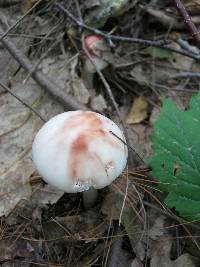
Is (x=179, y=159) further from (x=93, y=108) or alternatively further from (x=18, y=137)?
(x=18, y=137)

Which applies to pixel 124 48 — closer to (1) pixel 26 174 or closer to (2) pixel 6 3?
(2) pixel 6 3

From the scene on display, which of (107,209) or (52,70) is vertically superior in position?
(52,70)

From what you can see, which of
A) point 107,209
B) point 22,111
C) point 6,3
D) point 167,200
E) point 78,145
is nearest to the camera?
point 78,145

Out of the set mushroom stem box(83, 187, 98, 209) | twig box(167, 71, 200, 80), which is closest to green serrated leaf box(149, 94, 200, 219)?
mushroom stem box(83, 187, 98, 209)

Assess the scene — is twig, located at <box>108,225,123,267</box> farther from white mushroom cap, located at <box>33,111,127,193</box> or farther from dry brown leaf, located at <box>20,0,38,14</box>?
dry brown leaf, located at <box>20,0,38,14</box>

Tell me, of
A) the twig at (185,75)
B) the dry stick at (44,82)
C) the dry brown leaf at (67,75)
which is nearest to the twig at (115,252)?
the dry stick at (44,82)

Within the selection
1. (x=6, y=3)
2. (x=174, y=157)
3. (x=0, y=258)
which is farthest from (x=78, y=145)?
(x=6, y=3)

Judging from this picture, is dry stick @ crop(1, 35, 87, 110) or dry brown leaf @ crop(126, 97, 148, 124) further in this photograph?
dry brown leaf @ crop(126, 97, 148, 124)
